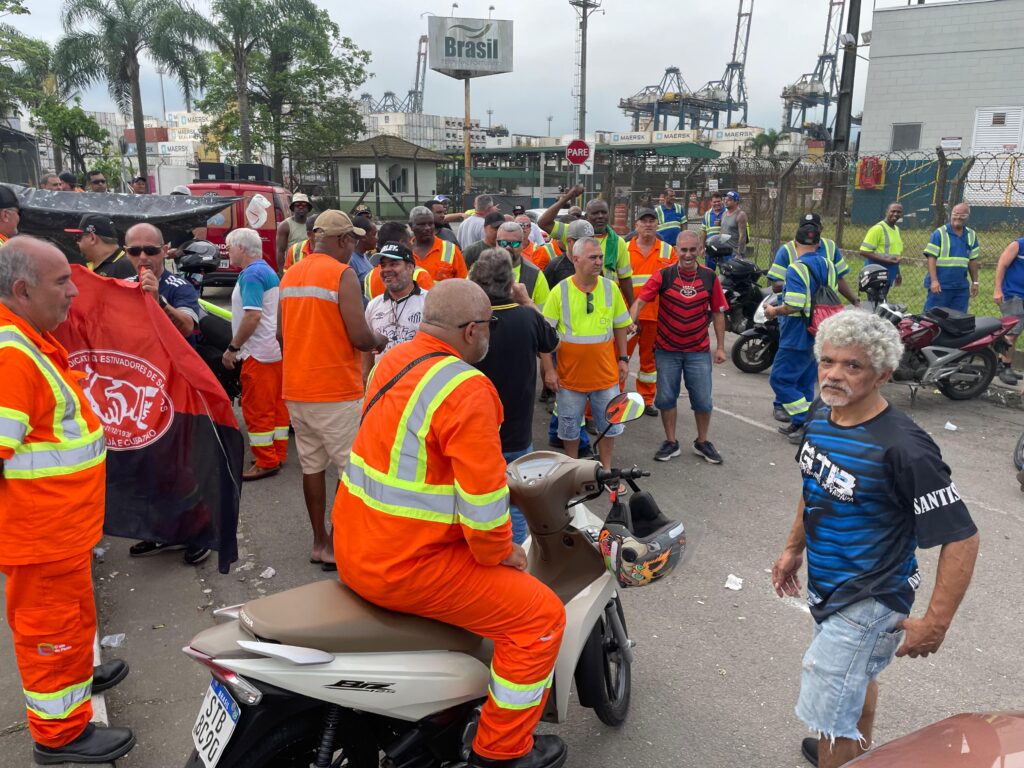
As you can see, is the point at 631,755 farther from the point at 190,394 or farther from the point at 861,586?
the point at 190,394

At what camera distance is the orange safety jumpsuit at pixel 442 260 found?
677cm

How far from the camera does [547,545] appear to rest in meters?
3.07

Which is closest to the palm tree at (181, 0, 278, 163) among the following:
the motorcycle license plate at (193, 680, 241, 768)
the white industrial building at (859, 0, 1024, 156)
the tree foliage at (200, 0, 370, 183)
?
the tree foliage at (200, 0, 370, 183)

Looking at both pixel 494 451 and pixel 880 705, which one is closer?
pixel 494 451

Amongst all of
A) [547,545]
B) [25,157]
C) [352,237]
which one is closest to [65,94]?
[25,157]

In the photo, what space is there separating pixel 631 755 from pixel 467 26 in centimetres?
5026

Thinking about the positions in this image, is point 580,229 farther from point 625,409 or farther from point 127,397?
point 625,409

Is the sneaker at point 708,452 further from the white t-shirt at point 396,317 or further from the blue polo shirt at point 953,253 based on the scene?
the blue polo shirt at point 953,253

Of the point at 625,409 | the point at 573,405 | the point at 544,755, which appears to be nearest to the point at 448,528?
the point at 625,409

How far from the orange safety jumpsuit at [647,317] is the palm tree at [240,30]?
90.1ft

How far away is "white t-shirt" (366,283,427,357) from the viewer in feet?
17.3

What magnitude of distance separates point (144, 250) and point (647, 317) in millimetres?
4544

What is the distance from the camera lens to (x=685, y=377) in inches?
261

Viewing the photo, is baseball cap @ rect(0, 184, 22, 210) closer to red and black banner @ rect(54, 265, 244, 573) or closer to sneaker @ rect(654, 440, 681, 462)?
red and black banner @ rect(54, 265, 244, 573)
